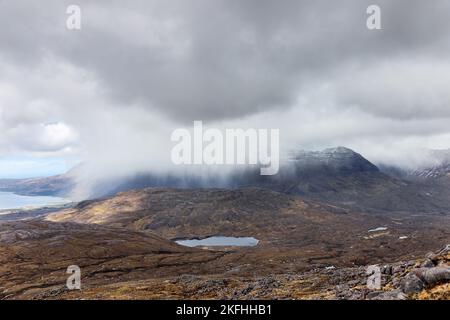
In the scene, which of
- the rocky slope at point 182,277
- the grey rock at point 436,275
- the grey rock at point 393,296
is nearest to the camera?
the grey rock at point 393,296

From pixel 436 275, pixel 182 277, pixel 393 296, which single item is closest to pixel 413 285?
pixel 436 275

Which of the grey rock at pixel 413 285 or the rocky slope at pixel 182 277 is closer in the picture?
the grey rock at pixel 413 285

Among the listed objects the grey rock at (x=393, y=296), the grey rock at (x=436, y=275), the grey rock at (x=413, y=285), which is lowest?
the grey rock at (x=393, y=296)

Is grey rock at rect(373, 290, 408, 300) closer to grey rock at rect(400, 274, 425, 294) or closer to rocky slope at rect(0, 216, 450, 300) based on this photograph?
rocky slope at rect(0, 216, 450, 300)

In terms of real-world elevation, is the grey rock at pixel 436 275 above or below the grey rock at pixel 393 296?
above

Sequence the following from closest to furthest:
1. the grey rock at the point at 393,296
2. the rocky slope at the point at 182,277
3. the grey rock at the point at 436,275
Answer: the grey rock at the point at 393,296, the grey rock at the point at 436,275, the rocky slope at the point at 182,277

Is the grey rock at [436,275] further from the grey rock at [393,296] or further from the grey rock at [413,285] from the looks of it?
the grey rock at [393,296]

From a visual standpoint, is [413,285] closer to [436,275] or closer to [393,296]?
[436,275]

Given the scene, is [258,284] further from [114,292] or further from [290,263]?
[290,263]

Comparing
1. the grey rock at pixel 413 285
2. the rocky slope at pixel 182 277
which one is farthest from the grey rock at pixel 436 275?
the grey rock at pixel 413 285
